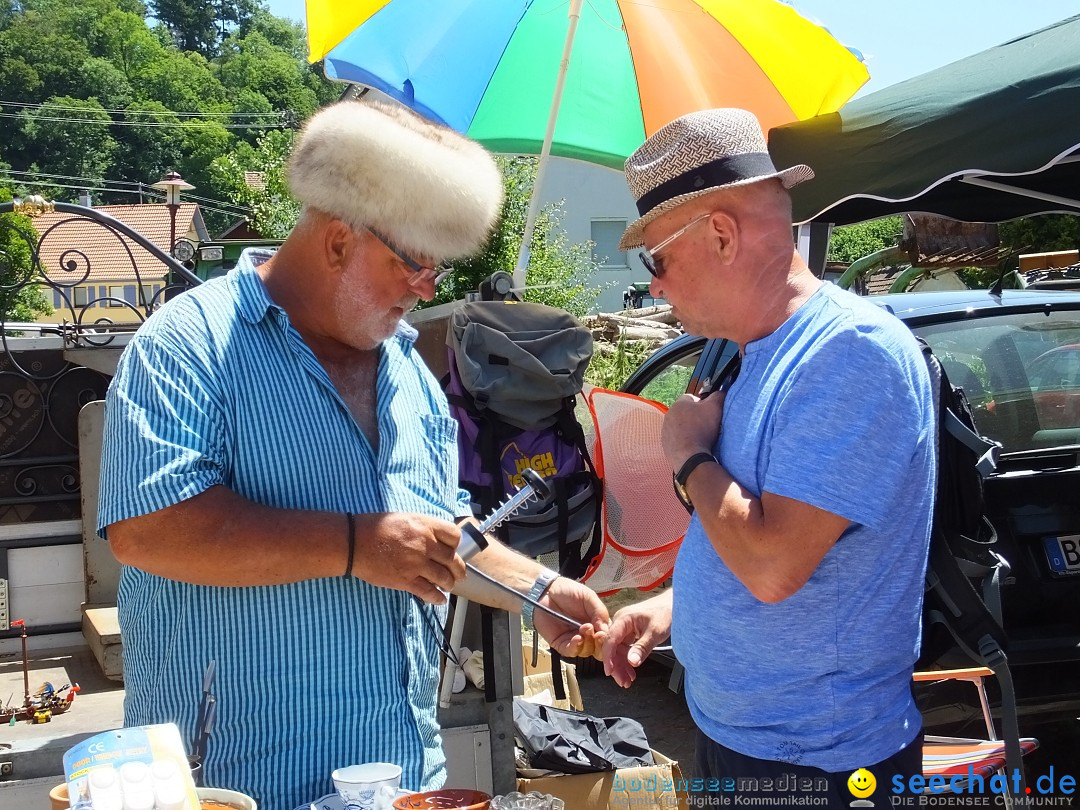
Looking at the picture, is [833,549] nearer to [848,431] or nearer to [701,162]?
[848,431]

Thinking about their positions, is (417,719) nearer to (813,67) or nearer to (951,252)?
(813,67)

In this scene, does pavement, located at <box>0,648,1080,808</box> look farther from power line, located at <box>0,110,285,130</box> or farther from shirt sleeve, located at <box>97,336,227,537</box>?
power line, located at <box>0,110,285,130</box>

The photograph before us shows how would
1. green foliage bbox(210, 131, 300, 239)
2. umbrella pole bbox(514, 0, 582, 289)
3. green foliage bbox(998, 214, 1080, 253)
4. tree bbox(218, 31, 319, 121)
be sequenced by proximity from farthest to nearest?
1. tree bbox(218, 31, 319, 121)
2. green foliage bbox(210, 131, 300, 239)
3. green foliage bbox(998, 214, 1080, 253)
4. umbrella pole bbox(514, 0, 582, 289)

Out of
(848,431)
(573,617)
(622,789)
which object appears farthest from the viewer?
(622,789)

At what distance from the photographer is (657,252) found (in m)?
1.93

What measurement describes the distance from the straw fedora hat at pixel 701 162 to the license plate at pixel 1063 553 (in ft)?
7.91

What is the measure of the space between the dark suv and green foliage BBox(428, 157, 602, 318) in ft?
24.1

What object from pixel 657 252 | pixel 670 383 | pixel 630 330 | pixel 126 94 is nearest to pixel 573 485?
pixel 670 383

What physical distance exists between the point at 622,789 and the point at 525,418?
1469 mm

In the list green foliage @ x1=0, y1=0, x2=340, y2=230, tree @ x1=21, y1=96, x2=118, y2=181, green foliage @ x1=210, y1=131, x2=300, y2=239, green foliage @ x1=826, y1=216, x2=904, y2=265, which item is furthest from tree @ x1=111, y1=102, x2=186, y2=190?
green foliage @ x1=210, y1=131, x2=300, y2=239

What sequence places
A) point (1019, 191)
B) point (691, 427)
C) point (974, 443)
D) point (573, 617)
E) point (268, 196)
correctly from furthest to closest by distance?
point (268, 196) < point (1019, 191) < point (974, 443) < point (573, 617) < point (691, 427)

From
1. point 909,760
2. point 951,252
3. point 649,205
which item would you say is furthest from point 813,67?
point 909,760

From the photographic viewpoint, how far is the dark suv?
3570mm

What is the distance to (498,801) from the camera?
4.70 feet
